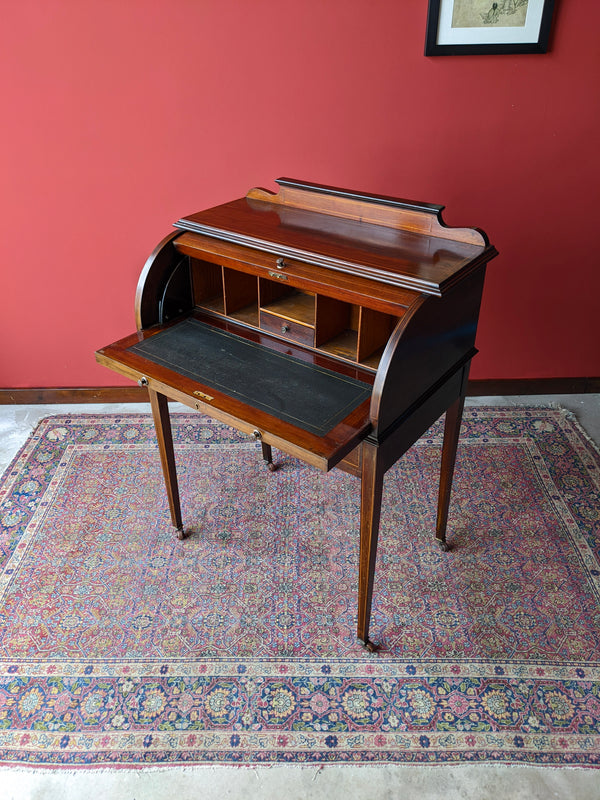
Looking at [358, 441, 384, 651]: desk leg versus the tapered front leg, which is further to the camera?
the tapered front leg

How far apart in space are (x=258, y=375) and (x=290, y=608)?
0.92 meters

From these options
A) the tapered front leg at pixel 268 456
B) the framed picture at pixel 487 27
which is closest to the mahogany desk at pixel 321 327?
the tapered front leg at pixel 268 456

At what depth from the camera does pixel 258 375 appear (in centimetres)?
206

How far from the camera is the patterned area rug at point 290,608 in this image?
6.61 ft

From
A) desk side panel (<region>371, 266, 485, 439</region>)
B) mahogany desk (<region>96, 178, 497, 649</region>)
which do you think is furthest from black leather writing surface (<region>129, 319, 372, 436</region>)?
desk side panel (<region>371, 266, 485, 439</region>)

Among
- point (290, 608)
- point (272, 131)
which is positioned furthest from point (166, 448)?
point (272, 131)

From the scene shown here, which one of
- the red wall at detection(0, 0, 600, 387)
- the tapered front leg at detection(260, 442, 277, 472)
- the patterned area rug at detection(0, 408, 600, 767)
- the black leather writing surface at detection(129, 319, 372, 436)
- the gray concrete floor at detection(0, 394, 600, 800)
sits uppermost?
the red wall at detection(0, 0, 600, 387)

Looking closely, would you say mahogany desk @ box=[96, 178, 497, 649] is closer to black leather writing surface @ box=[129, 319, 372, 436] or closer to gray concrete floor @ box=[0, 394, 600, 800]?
black leather writing surface @ box=[129, 319, 372, 436]

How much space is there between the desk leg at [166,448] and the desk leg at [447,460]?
103 centimetres

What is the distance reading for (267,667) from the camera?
220 centimetres

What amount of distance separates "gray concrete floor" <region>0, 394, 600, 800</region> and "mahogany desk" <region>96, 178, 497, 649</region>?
0.45 metres

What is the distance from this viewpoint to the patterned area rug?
6.61 feet

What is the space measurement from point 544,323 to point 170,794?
270cm

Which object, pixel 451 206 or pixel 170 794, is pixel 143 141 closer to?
pixel 451 206
